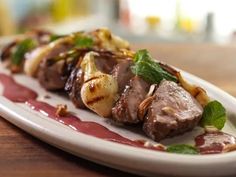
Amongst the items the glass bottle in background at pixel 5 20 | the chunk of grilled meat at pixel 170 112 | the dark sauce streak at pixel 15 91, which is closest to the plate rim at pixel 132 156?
the chunk of grilled meat at pixel 170 112

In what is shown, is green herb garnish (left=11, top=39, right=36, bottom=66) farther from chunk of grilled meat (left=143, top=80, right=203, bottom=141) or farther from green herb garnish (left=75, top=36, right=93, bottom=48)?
chunk of grilled meat (left=143, top=80, right=203, bottom=141)

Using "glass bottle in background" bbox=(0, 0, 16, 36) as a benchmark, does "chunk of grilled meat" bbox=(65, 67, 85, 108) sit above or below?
above

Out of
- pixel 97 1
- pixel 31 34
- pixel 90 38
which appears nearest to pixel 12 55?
pixel 31 34

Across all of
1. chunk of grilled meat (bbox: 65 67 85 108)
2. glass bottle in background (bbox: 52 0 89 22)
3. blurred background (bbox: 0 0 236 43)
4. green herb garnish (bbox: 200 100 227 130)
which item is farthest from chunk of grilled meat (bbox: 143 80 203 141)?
glass bottle in background (bbox: 52 0 89 22)

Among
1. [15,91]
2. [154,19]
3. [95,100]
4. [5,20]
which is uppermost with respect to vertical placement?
[95,100]

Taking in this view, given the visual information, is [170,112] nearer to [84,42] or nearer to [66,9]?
[84,42]

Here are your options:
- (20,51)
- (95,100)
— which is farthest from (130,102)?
(20,51)
